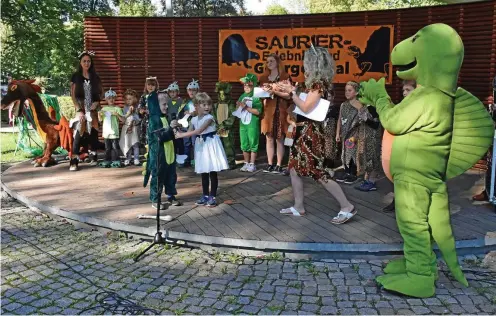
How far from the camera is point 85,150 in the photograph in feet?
29.3

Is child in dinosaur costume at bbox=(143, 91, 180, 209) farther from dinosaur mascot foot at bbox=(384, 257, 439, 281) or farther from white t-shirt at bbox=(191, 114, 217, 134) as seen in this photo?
dinosaur mascot foot at bbox=(384, 257, 439, 281)

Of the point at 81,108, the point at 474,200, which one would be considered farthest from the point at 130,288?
the point at 81,108

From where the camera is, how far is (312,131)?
4.88 m

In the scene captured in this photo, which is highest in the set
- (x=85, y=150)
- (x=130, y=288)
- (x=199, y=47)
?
(x=199, y=47)

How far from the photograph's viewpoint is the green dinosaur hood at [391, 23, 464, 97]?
344 centimetres

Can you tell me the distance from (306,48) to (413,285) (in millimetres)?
6615

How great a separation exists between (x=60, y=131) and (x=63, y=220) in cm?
305

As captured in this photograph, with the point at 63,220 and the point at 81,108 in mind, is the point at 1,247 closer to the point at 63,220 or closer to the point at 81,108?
the point at 63,220

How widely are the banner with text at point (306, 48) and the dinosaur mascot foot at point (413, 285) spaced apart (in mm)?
5953

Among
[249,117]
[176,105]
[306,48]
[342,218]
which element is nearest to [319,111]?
[342,218]

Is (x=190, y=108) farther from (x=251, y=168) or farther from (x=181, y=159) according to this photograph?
(x=251, y=168)

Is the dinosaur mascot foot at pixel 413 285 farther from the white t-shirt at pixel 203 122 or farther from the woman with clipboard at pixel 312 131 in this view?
the white t-shirt at pixel 203 122

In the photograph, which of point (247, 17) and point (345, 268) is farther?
point (247, 17)

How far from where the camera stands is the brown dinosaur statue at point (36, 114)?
810cm
